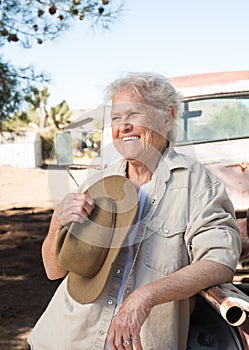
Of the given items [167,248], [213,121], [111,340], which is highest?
[213,121]

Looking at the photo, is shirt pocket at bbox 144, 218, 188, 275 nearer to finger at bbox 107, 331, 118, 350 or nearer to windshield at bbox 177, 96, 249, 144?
finger at bbox 107, 331, 118, 350

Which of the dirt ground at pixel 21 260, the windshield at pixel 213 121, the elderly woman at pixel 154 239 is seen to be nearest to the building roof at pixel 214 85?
the windshield at pixel 213 121

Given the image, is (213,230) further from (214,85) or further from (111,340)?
(214,85)

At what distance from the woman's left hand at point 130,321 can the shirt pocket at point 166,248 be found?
147 mm

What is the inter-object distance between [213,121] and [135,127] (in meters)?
2.98

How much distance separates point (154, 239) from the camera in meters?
1.95

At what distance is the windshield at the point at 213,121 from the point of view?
15.8 ft

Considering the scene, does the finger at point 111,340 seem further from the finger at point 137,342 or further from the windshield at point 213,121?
the windshield at point 213,121

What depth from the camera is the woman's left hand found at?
1.76m

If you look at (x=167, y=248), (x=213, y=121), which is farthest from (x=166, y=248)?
(x=213, y=121)

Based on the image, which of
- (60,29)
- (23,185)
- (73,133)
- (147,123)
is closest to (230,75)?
(60,29)

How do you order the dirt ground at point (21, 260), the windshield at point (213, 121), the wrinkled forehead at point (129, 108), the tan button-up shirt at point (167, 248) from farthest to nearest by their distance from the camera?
1. the dirt ground at point (21, 260)
2. the windshield at point (213, 121)
3. the wrinkled forehead at point (129, 108)
4. the tan button-up shirt at point (167, 248)

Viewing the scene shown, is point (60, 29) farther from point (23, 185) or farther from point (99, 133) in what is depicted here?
point (23, 185)

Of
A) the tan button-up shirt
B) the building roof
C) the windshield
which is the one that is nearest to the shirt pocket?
the tan button-up shirt
